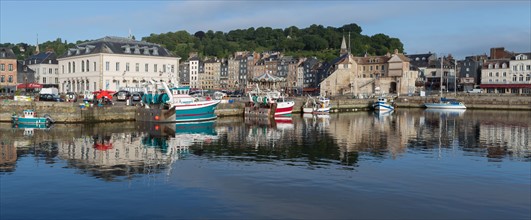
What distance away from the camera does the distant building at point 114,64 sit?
201 ft

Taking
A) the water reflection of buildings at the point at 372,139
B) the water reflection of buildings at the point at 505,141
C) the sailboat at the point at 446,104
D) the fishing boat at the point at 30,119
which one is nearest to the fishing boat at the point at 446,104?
the sailboat at the point at 446,104

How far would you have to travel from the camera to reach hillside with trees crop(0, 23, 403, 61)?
494ft

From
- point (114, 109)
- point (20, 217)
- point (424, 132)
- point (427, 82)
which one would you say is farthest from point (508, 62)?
point (20, 217)

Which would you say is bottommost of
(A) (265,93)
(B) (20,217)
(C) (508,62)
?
(B) (20,217)

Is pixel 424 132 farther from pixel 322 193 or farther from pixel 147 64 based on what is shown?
pixel 147 64

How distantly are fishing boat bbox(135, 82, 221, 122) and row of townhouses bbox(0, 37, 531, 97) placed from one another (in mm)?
3470

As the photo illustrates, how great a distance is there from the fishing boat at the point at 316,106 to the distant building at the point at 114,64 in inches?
642

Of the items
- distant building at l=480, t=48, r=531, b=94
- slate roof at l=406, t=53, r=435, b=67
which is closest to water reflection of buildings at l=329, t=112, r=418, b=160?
distant building at l=480, t=48, r=531, b=94

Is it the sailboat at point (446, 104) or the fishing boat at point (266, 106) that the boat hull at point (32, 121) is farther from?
the sailboat at point (446, 104)

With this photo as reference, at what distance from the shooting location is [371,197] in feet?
51.5

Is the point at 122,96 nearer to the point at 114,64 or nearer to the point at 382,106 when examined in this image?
the point at 114,64

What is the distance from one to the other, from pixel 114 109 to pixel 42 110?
5567 millimetres

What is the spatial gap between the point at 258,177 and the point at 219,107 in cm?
3391

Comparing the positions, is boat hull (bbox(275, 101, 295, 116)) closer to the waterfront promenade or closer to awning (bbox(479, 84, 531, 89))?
→ the waterfront promenade
